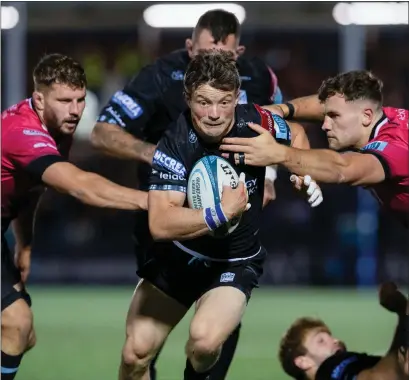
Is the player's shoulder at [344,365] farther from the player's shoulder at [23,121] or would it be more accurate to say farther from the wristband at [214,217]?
the player's shoulder at [23,121]

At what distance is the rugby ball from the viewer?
5.83 m

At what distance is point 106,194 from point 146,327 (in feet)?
2.54

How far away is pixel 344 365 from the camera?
21.4 ft

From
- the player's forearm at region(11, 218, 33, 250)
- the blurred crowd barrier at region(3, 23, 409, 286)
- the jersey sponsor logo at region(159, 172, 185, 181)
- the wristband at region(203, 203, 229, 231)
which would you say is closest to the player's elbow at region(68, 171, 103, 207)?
the jersey sponsor logo at region(159, 172, 185, 181)

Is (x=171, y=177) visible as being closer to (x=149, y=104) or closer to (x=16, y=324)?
(x=16, y=324)

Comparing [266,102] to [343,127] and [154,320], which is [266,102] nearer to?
[343,127]

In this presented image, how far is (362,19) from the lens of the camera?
15344 millimetres

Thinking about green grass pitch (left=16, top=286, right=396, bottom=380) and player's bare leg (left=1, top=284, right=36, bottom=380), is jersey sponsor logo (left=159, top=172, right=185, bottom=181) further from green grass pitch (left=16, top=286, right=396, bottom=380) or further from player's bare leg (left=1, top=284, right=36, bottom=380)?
green grass pitch (left=16, top=286, right=396, bottom=380)

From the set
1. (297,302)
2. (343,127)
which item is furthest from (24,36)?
(343,127)

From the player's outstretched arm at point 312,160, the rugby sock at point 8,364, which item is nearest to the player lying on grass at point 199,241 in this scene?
the player's outstretched arm at point 312,160

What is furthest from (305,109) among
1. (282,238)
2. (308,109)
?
(282,238)

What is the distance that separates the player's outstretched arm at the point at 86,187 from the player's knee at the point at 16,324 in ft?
2.78

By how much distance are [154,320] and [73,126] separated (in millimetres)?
1285

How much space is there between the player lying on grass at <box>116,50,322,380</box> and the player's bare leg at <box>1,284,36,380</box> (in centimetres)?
70
